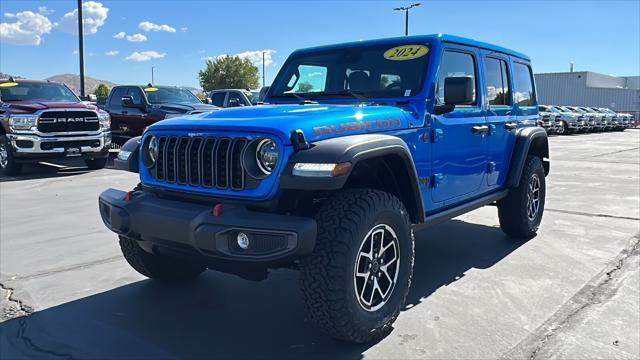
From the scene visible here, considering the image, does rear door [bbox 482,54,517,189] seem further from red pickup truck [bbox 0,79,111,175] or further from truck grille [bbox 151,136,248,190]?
red pickup truck [bbox 0,79,111,175]

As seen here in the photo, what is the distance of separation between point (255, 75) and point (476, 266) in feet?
239

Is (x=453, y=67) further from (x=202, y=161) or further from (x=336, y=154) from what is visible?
(x=202, y=161)

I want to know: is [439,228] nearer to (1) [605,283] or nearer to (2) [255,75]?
(1) [605,283]

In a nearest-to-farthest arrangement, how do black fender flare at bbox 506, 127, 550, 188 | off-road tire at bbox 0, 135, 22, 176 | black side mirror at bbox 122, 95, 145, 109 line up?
1. black fender flare at bbox 506, 127, 550, 188
2. off-road tire at bbox 0, 135, 22, 176
3. black side mirror at bbox 122, 95, 145, 109

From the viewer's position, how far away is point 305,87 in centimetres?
465

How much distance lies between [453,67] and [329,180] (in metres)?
2.06

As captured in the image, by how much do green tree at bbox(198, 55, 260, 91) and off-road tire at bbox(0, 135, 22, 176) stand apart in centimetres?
6155

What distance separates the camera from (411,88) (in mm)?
3969

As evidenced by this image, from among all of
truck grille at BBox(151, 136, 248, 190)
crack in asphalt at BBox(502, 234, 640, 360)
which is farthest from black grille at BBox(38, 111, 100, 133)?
crack in asphalt at BBox(502, 234, 640, 360)

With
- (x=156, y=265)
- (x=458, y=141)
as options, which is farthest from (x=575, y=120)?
(x=156, y=265)

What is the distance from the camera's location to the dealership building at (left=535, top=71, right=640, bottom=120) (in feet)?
177

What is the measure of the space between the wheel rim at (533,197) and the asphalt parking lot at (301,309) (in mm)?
286

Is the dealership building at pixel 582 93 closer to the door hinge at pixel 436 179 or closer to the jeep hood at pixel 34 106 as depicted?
the jeep hood at pixel 34 106

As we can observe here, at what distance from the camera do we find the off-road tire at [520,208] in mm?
5371
